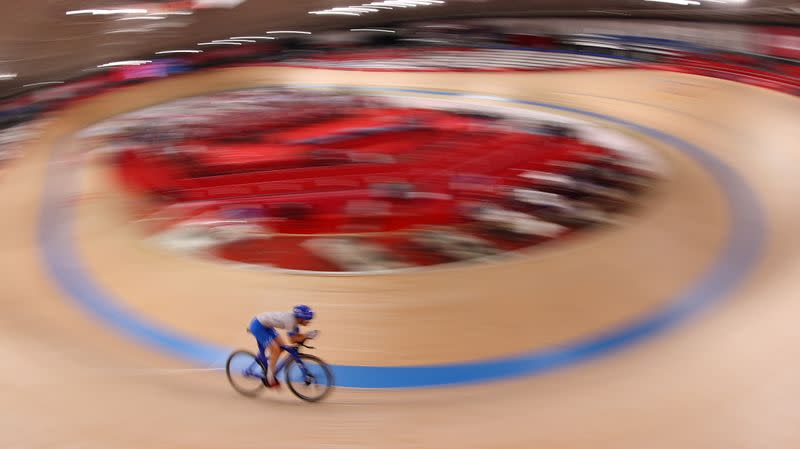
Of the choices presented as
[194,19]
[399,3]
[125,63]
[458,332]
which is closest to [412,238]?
[458,332]

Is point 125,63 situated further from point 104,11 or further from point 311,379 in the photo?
point 311,379

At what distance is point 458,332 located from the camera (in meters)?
3.69

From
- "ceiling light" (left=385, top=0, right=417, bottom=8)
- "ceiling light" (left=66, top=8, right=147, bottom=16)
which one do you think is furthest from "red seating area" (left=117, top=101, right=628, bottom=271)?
"ceiling light" (left=385, top=0, right=417, bottom=8)

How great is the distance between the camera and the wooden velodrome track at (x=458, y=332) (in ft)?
9.37

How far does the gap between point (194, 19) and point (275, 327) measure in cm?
1141

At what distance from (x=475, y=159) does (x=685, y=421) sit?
3.80 metres

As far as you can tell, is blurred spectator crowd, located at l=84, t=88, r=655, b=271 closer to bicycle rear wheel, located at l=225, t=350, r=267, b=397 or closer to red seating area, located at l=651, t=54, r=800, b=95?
bicycle rear wheel, located at l=225, t=350, r=267, b=397

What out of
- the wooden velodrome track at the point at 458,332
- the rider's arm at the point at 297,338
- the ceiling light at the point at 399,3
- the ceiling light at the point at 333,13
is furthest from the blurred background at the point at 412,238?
the ceiling light at the point at 399,3

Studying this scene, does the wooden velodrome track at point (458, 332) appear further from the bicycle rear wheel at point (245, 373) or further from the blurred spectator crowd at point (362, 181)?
the blurred spectator crowd at point (362, 181)

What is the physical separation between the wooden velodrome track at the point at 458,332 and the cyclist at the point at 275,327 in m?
0.24

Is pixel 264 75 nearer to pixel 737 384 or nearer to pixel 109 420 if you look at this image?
pixel 109 420

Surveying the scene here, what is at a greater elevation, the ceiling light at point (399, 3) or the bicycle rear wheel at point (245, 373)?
the ceiling light at point (399, 3)

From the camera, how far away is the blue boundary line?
3328mm

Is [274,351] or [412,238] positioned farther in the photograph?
[412,238]
